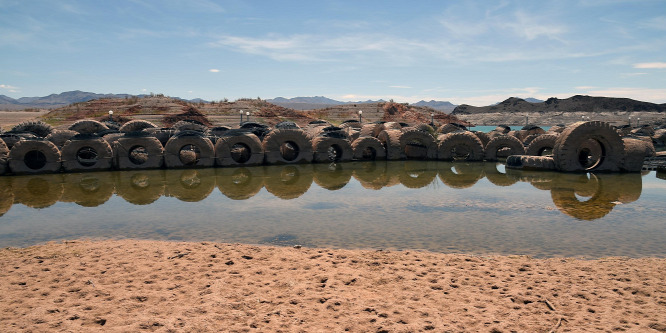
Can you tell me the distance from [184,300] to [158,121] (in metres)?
41.7

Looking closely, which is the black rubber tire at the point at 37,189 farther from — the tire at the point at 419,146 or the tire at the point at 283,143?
the tire at the point at 419,146

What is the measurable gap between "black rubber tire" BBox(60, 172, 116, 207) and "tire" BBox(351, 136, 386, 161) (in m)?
12.3

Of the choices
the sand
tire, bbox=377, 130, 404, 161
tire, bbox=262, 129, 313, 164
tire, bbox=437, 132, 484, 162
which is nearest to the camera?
the sand

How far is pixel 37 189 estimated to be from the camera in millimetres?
14711

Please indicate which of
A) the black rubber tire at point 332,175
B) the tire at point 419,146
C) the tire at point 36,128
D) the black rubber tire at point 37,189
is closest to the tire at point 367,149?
the tire at point 419,146

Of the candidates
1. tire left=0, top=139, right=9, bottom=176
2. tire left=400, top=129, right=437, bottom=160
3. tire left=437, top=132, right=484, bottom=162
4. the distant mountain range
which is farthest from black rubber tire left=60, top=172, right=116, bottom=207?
the distant mountain range

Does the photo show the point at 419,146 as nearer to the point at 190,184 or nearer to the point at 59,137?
the point at 190,184

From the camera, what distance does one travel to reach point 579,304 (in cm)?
527

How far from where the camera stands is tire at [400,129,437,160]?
78.7 ft

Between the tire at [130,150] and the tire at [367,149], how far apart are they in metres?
10.1

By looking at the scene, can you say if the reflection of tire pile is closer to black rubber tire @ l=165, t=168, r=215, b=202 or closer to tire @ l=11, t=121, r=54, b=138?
tire @ l=11, t=121, r=54, b=138

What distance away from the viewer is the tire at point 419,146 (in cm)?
2400

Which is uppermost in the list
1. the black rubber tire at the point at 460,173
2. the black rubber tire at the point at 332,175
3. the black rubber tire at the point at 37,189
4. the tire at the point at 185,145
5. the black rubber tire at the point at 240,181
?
the tire at the point at 185,145

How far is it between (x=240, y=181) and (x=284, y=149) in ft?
27.0
